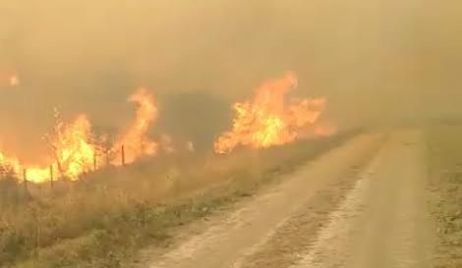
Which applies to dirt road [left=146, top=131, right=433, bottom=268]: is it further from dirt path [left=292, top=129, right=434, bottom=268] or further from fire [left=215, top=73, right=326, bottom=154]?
fire [left=215, top=73, right=326, bottom=154]

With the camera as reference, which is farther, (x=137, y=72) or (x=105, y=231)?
(x=137, y=72)

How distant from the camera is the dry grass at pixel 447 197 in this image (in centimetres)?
1358

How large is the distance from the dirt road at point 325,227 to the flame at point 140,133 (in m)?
13.0

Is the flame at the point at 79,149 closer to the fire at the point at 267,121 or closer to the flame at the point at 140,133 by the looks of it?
the flame at the point at 140,133

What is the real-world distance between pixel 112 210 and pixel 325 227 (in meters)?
5.60

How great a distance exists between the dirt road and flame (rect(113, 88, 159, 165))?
1295 centimetres

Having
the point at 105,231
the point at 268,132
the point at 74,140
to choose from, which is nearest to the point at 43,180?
the point at 74,140

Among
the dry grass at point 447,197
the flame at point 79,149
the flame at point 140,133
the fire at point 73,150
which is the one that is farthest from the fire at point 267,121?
the dry grass at point 447,197

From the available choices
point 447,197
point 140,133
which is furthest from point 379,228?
point 140,133

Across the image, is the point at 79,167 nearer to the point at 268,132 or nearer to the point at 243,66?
the point at 268,132

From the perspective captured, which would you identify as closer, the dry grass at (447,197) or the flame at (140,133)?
the dry grass at (447,197)

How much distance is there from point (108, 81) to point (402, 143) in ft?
68.9

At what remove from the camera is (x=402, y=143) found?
123 ft

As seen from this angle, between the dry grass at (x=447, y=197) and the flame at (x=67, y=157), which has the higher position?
the flame at (x=67, y=157)
